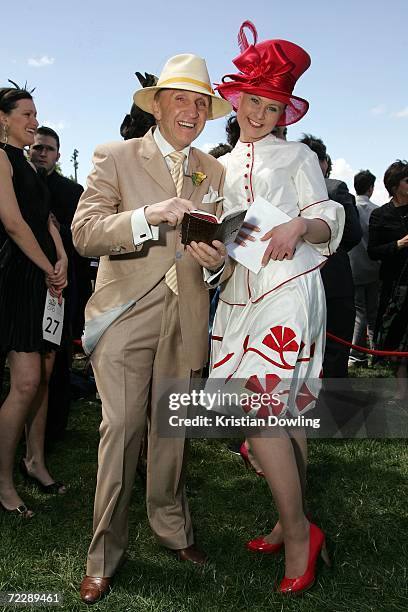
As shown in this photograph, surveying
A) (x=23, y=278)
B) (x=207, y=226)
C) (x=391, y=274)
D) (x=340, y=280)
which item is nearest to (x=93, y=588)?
(x=207, y=226)

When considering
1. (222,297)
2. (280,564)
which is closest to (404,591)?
(280,564)

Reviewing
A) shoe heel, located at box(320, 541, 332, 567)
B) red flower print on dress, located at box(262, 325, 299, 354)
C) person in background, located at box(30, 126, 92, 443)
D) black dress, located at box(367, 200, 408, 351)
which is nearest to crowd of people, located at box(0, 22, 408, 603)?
red flower print on dress, located at box(262, 325, 299, 354)

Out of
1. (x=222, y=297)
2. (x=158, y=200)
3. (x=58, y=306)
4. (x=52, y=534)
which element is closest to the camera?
(x=158, y=200)

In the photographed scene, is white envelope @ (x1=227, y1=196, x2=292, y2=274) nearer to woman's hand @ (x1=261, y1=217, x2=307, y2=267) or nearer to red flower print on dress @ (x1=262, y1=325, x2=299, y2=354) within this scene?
woman's hand @ (x1=261, y1=217, x2=307, y2=267)

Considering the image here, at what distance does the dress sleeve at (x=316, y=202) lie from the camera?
8.98ft

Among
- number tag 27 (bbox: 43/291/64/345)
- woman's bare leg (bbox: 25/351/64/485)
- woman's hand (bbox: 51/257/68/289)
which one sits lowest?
woman's bare leg (bbox: 25/351/64/485)

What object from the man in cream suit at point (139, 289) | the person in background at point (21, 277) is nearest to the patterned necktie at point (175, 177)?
the man in cream suit at point (139, 289)

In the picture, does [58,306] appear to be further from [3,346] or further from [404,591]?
[404,591]

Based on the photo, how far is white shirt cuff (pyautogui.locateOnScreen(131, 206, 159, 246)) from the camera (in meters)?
2.47

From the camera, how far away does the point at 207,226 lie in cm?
233

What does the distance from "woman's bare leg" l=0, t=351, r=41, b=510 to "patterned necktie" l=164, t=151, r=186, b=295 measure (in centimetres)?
115

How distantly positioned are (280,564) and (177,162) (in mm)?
1823

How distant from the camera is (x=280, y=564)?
2.97m

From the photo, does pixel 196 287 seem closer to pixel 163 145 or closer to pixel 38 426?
pixel 163 145
